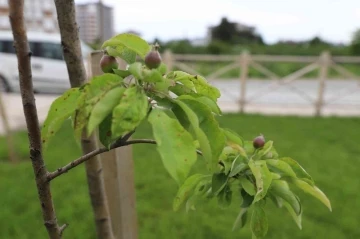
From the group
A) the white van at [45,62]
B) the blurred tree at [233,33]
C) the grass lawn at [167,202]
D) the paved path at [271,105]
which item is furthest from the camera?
the blurred tree at [233,33]

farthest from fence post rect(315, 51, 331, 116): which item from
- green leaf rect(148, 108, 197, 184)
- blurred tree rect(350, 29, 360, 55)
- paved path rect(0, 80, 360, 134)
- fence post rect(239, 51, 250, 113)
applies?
blurred tree rect(350, 29, 360, 55)

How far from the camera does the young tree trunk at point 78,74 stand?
30.6 inches

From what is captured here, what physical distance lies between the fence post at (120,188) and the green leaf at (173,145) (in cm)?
72

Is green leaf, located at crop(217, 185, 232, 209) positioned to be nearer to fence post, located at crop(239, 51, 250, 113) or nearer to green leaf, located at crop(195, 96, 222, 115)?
green leaf, located at crop(195, 96, 222, 115)

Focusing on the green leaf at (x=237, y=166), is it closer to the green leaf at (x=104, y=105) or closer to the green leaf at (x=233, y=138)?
the green leaf at (x=233, y=138)

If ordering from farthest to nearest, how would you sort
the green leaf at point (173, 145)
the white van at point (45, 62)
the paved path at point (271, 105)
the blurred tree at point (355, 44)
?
the blurred tree at point (355, 44) → the white van at point (45, 62) → the paved path at point (271, 105) → the green leaf at point (173, 145)

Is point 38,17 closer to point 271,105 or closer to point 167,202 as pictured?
point 271,105

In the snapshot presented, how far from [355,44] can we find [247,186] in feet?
60.3

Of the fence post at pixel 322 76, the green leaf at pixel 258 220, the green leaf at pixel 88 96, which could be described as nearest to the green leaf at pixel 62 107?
the green leaf at pixel 88 96

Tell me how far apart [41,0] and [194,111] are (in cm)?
952

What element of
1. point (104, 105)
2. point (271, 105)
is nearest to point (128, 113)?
point (104, 105)

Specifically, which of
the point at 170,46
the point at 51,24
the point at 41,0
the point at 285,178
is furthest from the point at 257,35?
the point at 285,178

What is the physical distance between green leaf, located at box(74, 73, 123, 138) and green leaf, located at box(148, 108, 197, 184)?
A: 0.22 feet

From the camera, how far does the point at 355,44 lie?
17453 mm
